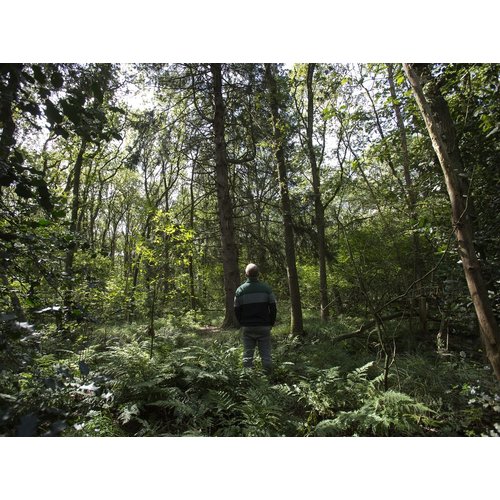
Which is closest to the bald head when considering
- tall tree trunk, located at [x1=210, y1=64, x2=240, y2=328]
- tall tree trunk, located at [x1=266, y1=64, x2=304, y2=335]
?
tall tree trunk, located at [x1=266, y1=64, x2=304, y2=335]

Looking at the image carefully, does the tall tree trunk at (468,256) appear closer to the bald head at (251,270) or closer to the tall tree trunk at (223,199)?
the bald head at (251,270)

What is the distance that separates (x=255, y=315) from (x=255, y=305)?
0.51ft

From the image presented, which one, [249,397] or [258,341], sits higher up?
[258,341]

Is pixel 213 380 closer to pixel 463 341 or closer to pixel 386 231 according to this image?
pixel 463 341

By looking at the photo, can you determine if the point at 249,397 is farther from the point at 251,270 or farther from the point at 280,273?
the point at 280,273

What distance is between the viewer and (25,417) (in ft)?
4.05

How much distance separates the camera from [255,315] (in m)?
4.82

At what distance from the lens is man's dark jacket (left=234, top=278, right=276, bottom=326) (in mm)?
4805

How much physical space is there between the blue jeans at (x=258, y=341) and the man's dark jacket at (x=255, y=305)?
0.32ft

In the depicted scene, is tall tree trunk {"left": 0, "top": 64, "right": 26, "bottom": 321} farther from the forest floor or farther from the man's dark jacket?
the man's dark jacket

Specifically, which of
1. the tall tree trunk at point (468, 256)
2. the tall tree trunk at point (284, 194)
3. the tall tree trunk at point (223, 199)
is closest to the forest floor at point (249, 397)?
the tall tree trunk at point (468, 256)

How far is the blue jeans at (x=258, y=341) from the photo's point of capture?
4.80m

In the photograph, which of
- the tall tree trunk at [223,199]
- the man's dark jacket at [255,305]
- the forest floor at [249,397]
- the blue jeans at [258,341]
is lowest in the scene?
the forest floor at [249,397]

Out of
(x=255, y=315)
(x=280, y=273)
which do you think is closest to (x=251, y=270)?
(x=255, y=315)
